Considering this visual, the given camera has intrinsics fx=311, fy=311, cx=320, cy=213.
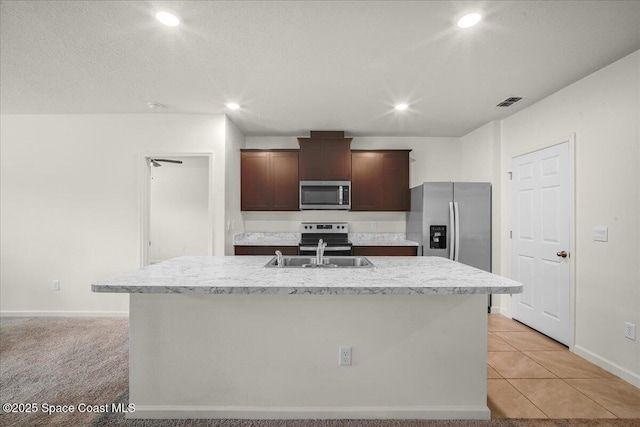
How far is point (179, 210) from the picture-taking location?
266 inches

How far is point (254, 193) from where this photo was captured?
4676mm

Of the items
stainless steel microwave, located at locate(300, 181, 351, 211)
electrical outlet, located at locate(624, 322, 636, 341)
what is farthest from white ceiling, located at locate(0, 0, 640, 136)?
electrical outlet, located at locate(624, 322, 636, 341)

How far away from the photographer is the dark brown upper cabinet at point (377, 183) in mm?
4727

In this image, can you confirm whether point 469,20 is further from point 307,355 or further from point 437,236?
point 437,236

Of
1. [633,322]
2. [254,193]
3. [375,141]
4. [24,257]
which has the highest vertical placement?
[375,141]

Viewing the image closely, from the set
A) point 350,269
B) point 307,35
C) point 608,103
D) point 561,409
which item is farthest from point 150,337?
point 608,103

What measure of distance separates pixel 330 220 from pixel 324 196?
55 cm

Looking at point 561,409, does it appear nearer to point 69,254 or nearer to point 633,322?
point 633,322

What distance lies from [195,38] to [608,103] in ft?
10.8

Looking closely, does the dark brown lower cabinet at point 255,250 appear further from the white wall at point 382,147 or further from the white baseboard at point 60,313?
the white baseboard at point 60,313

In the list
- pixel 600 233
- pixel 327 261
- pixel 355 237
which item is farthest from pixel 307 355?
pixel 355 237

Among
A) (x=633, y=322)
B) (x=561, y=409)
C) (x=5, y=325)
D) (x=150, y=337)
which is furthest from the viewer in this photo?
(x=5, y=325)

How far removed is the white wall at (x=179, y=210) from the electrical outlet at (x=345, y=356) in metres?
5.51

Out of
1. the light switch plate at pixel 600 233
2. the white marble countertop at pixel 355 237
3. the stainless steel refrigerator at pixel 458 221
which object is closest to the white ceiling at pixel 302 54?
the stainless steel refrigerator at pixel 458 221
